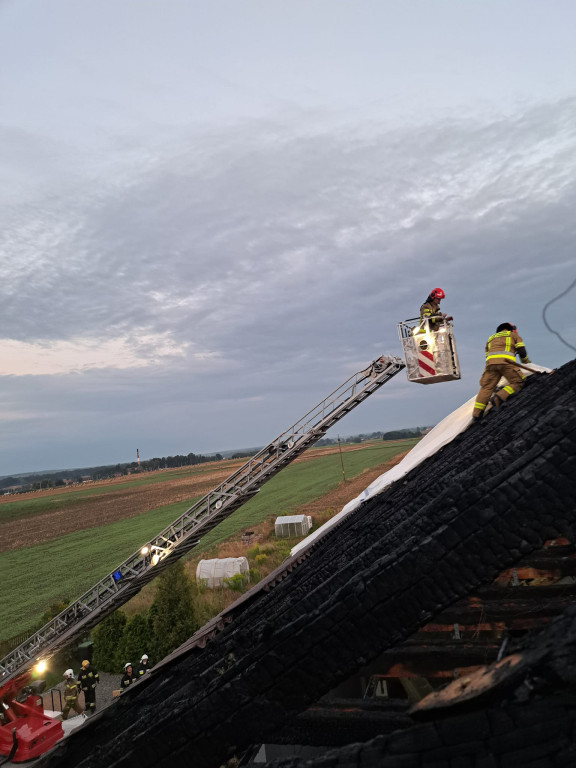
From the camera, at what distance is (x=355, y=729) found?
165cm

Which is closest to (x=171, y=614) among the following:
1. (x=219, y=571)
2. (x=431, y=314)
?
(x=219, y=571)

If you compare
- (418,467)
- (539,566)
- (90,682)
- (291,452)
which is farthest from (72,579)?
(539,566)

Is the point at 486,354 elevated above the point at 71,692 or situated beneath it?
Answer: elevated above

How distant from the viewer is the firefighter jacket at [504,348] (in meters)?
6.75

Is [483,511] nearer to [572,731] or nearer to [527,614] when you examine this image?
[572,731]

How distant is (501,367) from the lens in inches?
271

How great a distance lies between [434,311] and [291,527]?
1129 inches

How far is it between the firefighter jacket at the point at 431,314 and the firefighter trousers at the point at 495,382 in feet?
5.37

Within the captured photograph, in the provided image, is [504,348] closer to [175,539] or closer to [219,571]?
[175,539]

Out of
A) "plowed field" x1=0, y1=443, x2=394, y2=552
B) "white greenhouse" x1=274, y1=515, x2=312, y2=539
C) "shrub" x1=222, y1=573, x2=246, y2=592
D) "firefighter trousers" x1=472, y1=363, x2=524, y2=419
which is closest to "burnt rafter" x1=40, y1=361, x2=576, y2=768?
"firefighter trousers" x1=472, y1=363, x2=524, y2=419

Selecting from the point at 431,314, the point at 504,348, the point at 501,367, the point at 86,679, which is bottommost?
the point at 86,679

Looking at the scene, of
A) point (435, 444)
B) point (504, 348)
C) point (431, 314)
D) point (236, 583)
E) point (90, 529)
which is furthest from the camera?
point (90, 529)

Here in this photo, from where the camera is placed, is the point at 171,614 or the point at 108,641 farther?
the point at 108,641

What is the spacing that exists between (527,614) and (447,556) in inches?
81.3
